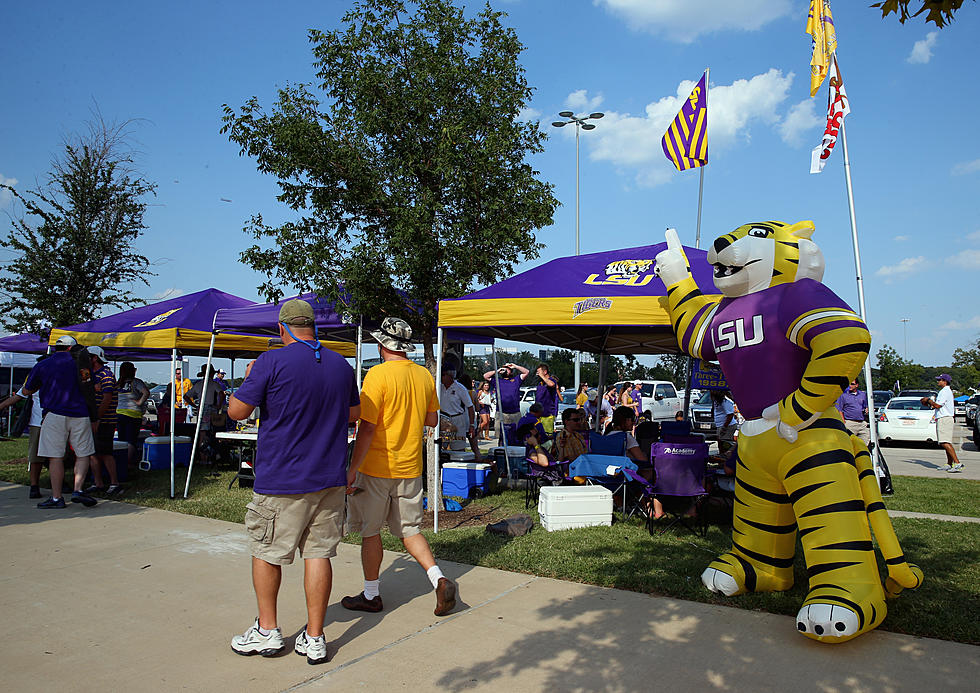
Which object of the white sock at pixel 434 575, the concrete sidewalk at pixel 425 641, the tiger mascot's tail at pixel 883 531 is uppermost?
the tiger mascot's tail at pixel 883 531

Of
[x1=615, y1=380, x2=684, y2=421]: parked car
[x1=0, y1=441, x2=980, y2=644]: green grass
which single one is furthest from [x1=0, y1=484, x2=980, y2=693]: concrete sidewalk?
[x1=615, y1=380, x2=684, y2=421]: parked car

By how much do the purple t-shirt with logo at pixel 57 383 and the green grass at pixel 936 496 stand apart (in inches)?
383

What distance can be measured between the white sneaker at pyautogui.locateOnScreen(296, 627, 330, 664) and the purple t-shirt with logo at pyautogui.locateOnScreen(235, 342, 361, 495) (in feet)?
2.54

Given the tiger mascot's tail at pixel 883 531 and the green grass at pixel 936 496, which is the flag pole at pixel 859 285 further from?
the tiger mascot's tail at pixel 883 531

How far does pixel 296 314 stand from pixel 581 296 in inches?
136

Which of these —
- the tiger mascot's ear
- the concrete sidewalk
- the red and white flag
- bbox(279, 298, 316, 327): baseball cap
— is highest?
the red and white flag

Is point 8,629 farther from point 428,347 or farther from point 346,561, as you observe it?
point 428,347

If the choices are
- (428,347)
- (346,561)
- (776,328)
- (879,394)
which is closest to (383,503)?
(346,561)

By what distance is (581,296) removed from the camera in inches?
253

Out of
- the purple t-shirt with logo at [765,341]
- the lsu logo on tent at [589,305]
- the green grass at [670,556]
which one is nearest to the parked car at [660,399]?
the green grass at [670,556]

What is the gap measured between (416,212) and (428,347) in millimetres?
2476

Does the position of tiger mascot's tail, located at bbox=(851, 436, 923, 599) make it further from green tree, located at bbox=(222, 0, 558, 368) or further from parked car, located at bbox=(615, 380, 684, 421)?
parked car, located at bbox=(615, 380, 684, 421)

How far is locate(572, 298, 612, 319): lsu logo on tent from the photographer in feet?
20.6

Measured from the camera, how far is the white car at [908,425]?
53.2 ft
